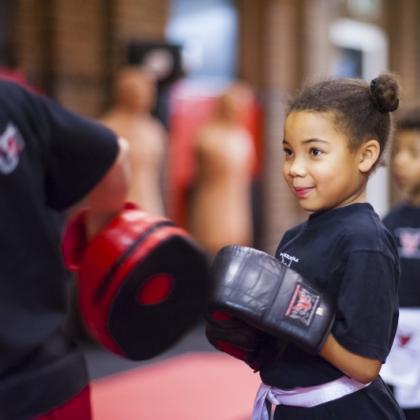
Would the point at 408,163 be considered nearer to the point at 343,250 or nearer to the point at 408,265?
the point at 408,265

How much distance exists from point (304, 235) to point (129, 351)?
0.47m

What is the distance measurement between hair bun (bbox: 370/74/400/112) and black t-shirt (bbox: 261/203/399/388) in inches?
7.5

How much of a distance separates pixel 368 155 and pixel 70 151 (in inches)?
24.8

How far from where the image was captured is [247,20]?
6.65m

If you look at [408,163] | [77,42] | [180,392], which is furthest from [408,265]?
[77,42]

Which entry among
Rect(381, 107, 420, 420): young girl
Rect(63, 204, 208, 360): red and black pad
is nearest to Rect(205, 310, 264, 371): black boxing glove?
Rect(63, 204, 208, 360): red and black pad

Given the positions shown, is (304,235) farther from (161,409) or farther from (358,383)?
(161,409)

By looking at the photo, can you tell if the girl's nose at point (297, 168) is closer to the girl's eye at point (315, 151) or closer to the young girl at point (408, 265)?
the girl's eye at point (315, 151)

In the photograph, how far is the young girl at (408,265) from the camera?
223cm

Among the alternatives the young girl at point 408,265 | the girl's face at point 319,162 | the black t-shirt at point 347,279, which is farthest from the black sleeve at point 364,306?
the young girl at point 408,265

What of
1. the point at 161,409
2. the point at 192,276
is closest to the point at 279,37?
the point at 161,409

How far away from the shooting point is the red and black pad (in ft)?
5.14

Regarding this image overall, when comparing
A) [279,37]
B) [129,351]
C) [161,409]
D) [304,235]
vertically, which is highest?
[279,37]

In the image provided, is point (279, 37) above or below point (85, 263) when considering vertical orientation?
above
